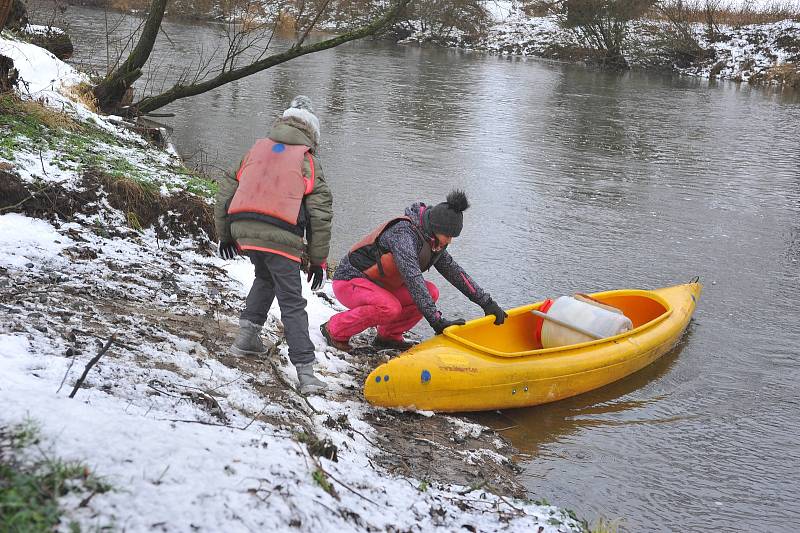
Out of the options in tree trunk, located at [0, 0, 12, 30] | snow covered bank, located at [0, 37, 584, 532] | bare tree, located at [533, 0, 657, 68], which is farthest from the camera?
bare tree, located at [533, 0, 657, 68]

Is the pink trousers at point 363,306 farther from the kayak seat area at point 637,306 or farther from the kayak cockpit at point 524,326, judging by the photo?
the kayak seat area at point 637,306

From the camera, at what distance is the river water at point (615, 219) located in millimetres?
4859

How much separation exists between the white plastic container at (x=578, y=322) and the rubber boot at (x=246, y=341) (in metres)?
2.41

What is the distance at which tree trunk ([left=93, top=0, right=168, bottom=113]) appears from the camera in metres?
9.39

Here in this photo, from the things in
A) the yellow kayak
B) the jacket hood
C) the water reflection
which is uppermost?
the jacket hood

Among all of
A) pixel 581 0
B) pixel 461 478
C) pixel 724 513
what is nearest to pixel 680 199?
pixel 724 513

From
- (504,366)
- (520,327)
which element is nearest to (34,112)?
(520,327)

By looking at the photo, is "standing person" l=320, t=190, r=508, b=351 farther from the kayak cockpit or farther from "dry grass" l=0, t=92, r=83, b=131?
"dry grass" l=0, t=92, r=83, b=131

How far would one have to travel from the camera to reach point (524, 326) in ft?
20.7

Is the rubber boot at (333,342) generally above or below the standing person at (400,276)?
below

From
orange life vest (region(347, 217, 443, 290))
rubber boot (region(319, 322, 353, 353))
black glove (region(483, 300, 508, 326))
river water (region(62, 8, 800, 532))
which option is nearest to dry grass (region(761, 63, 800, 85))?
river water (region(62, 8, 800, 532))

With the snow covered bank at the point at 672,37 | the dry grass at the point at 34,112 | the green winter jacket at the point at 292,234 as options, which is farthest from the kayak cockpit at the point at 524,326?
the snow covered bank at the point at 672,37

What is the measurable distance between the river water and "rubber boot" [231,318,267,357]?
1.60 m

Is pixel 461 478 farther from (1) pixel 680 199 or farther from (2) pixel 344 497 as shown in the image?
(1) pixel 680 199
